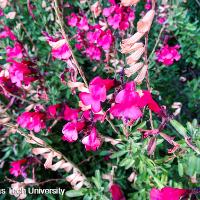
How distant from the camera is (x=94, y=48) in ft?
7.29

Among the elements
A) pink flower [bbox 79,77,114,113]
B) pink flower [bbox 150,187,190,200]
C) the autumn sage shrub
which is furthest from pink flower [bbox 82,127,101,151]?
pink flower [bbox 150,187,190,200]

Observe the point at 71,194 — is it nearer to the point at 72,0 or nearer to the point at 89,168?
the point at 89,168

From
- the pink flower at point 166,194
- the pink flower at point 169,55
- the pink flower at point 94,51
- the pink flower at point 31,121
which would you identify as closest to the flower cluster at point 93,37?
the pink flower at point 94,51

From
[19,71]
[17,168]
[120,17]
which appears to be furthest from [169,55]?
[17,168]

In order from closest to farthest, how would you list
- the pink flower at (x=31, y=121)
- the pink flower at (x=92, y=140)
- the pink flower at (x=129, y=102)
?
the pink flower at (x=129, y=102), the pink flower at (x=92, y=140), the pink flower at (x=31, y=121)

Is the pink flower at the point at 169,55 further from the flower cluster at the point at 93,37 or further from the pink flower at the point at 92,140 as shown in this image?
the pink flower at the point at 92,140

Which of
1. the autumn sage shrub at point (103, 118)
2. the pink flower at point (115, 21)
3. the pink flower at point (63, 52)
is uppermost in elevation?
the pink flower at point (63, 52)

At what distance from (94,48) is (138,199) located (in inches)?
40.9

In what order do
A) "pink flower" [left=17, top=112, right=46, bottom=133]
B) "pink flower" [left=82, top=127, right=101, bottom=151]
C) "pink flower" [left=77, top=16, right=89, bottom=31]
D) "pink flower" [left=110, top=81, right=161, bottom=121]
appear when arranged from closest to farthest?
"pink flower" [left=110, top=81, right=161, bottom=121]
"pink flower" [left=82, top=127, right=101, bottom=151]
"pink flower" [left=17, top=112, right=46, bottom=133]
"pink flower" [left=77, top=16, right=89, bottom=31]

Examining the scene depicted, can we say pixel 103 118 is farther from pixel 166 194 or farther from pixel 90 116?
pixel 166 194

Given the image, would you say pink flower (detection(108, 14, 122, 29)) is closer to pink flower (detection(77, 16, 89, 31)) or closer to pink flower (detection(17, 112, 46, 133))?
pink flower (detection(77, 16, 89, 31))

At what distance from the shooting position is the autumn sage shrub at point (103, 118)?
3.61ft

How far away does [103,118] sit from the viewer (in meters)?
1.20

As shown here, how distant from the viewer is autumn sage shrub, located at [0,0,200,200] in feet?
3.61
